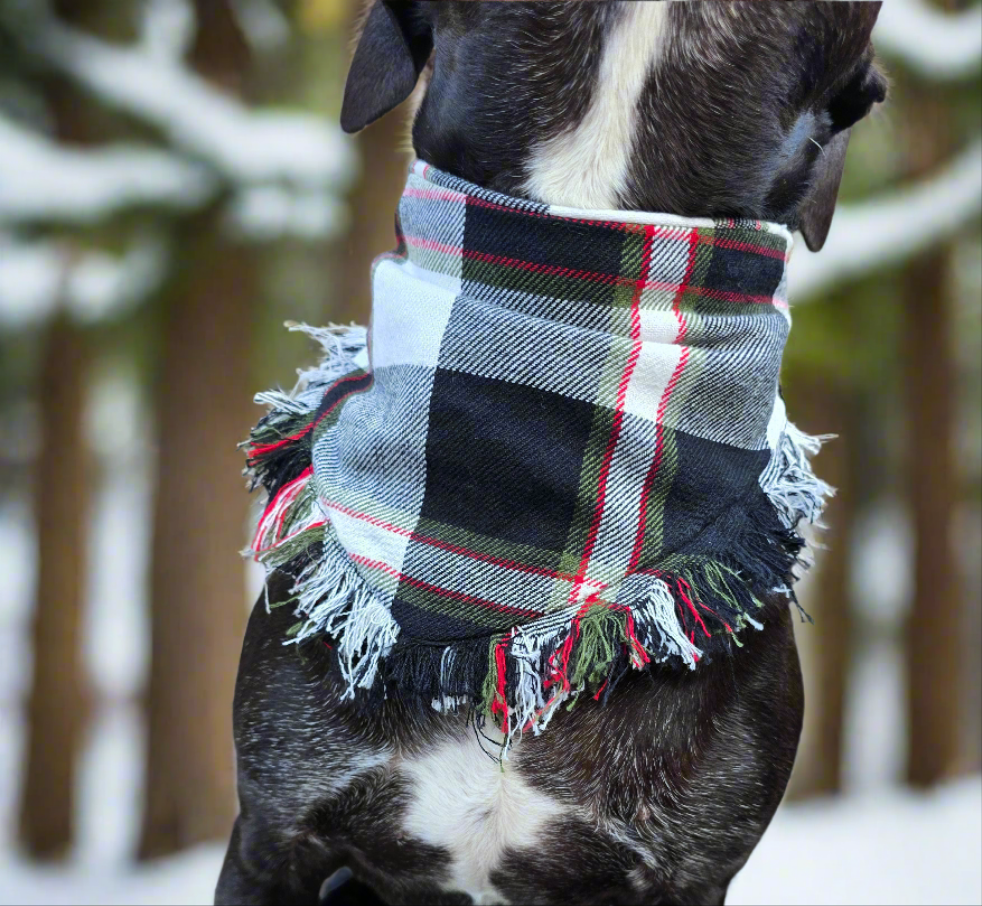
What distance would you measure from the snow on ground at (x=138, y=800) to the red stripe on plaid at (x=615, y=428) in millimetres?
1765

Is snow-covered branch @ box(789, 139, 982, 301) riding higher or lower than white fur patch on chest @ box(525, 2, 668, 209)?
lower

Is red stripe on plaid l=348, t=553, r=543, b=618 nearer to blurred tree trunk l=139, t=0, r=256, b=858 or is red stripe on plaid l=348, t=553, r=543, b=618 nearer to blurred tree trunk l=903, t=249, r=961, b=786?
blurred tree trunk l=139, t=0, r=256, b=858

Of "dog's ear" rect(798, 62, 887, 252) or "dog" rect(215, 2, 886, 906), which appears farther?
"dog's ear" rect(798, 62, 887, 252)

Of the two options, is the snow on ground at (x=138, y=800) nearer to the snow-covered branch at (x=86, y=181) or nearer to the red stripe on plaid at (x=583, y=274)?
the snow-covered branch at (x=86, y=181)

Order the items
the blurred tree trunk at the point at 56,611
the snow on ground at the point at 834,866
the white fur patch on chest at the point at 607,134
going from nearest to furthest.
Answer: the white fur patch on chest at the point at 607,134 < the snow on ground at the point at 834,866 < the blurred tree trunk at the point at 56,611

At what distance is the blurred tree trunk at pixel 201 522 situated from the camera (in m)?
3.63

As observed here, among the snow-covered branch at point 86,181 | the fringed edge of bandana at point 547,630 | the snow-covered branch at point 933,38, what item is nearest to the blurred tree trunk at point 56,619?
the snow-covered branch at point 86,181

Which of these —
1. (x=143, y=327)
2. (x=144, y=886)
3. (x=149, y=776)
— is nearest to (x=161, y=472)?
(x=143, y=327)

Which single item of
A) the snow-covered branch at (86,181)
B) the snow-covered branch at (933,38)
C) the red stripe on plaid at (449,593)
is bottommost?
the snow-covered branch at (86,181)

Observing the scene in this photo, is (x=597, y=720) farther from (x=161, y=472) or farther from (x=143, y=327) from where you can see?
(x=143, y=327)

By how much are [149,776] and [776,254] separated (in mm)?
3389

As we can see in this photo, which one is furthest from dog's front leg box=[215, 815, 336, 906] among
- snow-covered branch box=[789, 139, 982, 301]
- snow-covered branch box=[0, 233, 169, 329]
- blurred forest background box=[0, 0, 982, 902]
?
snow-covered branch box=[789, 139, 982, 301]

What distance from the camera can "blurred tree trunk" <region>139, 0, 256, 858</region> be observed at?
3.63 m

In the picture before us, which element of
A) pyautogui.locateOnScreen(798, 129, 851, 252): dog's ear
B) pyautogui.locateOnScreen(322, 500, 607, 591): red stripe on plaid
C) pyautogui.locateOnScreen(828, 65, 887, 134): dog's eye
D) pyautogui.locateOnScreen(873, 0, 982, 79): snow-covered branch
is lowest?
pyautogui.locateOnScreen(322, 500, 607, 591): red stripe on plaid
